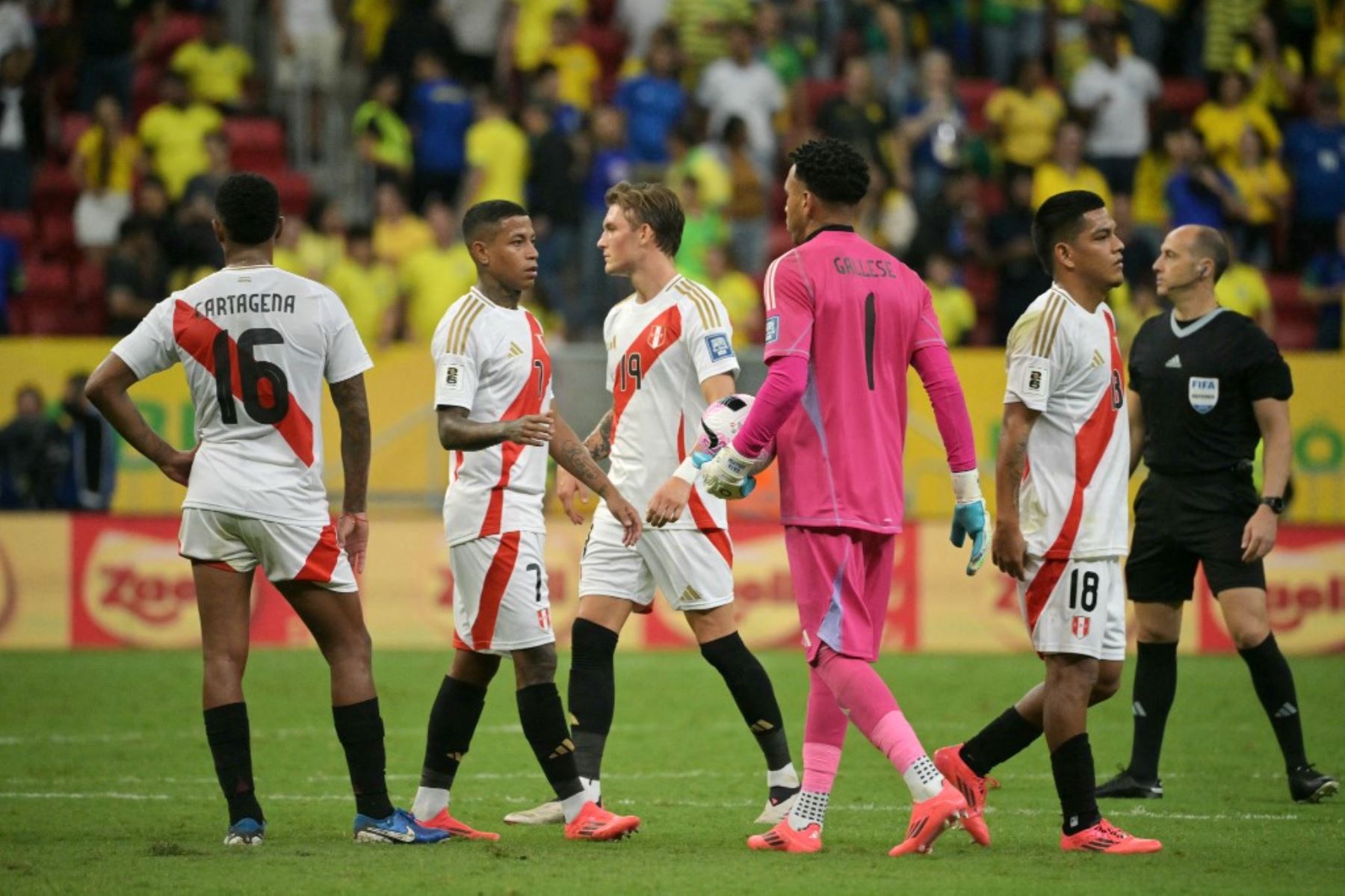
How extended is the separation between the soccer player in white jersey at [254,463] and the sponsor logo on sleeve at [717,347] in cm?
157

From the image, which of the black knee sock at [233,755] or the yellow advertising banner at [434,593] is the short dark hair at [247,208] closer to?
the black knee sock at [233,755]

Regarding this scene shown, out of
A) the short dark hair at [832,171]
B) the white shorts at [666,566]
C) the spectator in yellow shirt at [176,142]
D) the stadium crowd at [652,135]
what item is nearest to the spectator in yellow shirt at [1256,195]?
the stadium crowd at [652,135]

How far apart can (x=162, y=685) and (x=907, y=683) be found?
5.47m

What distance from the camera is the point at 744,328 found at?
18.8m

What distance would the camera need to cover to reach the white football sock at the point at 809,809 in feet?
24.7

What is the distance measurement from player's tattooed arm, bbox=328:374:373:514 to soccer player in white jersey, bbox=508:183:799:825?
1.22m

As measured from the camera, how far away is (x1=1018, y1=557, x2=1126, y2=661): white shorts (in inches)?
300

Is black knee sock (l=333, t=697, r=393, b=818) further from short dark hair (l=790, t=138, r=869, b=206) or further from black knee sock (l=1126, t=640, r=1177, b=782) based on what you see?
black knee sock (l=1126, t=640, r=1177, b=782)

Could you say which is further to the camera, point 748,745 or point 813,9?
point 813,9

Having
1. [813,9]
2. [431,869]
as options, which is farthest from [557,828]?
[813,9]

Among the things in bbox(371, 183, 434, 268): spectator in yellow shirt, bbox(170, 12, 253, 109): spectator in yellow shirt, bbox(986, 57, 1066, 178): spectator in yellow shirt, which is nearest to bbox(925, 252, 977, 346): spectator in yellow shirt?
bbox(986, 57, 1066, 178): spectator in yellow shirt

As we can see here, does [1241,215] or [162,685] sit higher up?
[1241,215]

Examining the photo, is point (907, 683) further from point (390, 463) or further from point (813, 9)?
point (813, 9)

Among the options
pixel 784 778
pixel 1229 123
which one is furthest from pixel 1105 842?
pixel 1229 123
